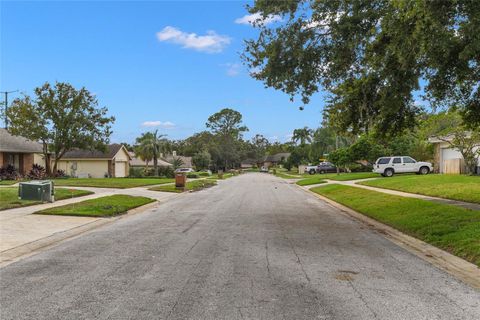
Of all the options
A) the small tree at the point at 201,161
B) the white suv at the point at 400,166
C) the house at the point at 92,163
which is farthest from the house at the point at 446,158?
the small tree at the point at 201,161

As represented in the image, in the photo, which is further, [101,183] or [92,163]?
[92,163]

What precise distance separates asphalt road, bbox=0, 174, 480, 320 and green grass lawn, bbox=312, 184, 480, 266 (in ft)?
3.37

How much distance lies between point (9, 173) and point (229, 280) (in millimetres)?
37313

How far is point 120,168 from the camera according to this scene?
190ft

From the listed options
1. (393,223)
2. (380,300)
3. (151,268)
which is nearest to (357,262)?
(380,300)

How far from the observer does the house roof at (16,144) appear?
39.2 meters

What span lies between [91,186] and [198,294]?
26.3 m

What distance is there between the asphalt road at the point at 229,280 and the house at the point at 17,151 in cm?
3320

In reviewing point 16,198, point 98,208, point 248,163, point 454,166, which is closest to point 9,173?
point 16,198

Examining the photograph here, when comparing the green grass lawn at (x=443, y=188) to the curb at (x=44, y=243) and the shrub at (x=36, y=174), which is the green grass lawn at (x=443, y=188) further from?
the shrub at (x=36, y=174)

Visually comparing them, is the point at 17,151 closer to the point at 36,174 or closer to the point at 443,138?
the point at 36,174

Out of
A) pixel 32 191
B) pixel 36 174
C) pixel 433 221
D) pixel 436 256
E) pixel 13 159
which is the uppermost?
pixel 13 159

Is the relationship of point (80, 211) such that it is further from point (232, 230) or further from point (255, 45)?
point (255, 45)

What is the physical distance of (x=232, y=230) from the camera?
468 inches
